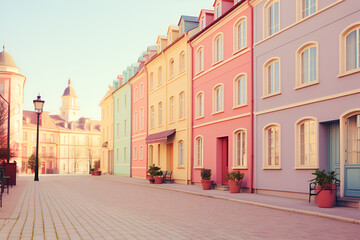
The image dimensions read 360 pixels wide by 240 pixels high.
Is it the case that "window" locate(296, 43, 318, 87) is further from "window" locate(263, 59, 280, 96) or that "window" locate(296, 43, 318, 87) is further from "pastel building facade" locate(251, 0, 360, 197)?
"window" locate(263, 59, 280, 96)

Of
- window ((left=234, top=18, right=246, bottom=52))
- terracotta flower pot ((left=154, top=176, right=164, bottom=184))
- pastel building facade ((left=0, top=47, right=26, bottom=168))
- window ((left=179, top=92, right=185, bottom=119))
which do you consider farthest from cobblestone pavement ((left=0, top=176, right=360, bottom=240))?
pastel building facade ((left=0, top=47, right=26, bottom=168))

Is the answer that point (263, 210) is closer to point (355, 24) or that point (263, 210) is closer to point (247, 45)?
point (355, 24)

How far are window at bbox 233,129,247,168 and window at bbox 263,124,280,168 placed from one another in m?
1.79

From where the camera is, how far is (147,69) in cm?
3472

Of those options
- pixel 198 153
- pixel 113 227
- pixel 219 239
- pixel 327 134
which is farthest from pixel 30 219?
pixel 198 153

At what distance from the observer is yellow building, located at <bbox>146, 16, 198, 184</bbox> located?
1027 inches

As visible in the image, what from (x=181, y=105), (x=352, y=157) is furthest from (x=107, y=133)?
(x=352, y=157)

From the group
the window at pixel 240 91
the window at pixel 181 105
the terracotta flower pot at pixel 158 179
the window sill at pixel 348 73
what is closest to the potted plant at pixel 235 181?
the window at pixel 240 91

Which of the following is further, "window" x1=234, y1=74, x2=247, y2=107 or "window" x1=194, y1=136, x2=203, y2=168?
"window" x1=194, y1=136, x2=203, y2=168

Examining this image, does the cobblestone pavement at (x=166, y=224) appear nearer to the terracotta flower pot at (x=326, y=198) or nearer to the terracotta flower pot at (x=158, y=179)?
the terracotta flower pot at (x=326, y=198)

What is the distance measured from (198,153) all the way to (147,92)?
11566mm

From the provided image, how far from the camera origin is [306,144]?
1478 centimetres

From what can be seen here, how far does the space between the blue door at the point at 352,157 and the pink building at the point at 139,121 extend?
22.9 meters

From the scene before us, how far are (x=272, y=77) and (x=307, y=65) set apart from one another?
237 centimetres
